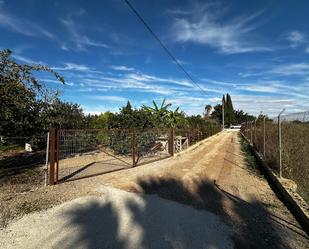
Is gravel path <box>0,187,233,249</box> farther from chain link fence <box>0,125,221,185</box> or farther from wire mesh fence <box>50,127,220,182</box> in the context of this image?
wire mesh fence <box>50,127,220,182</box>

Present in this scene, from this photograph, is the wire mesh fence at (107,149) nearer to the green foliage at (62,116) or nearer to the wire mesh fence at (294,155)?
the green foliage at (62,116)

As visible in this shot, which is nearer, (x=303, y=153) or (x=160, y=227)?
(x=160, y=227)

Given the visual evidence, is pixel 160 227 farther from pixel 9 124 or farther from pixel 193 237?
pixel 9 124

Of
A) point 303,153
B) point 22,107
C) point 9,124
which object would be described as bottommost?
point 303,153

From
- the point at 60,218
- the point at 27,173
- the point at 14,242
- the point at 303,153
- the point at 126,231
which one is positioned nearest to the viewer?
the point at 14,242

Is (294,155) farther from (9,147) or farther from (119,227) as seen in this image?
(9,147)

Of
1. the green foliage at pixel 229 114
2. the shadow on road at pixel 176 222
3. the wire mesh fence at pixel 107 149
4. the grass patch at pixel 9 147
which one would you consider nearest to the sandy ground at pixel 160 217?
the shadow on road at pixel 176 222

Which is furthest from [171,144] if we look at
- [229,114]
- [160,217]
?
[229,114]

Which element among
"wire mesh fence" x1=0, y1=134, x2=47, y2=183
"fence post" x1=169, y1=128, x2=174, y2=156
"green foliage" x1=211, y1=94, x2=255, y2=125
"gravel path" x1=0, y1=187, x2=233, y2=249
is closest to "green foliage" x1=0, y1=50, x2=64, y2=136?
"wire mesh fence" x1=0, y1=134, x2=47, y2=183

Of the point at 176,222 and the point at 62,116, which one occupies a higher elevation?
the point at 62,116

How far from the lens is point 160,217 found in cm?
487

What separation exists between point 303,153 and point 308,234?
351 cm

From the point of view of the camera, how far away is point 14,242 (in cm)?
385

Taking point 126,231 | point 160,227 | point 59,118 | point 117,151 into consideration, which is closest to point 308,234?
point 160,227
